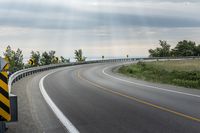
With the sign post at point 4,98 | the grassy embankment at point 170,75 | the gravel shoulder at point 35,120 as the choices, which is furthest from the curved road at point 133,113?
the grassy embankment at point 170,75

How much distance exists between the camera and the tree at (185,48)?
437 ft

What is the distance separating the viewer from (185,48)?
449 feet

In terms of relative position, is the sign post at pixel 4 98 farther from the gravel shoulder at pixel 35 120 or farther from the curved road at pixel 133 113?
the curved road at pixel 133 113

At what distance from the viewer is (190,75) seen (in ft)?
111

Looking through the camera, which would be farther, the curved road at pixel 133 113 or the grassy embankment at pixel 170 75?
the grassy embankment at pixel 170 75

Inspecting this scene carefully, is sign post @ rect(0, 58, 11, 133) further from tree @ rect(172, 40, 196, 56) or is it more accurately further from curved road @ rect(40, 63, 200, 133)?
tree @ rect(172, 40, 196, 56)

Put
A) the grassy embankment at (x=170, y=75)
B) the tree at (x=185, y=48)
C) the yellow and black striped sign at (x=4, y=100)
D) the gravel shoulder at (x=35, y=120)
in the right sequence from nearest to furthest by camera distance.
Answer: the yellow and black striped sign at (x=4, y=100) → the gravel shoulder at (x=35, y=120) → the grassy embankment at (x=170, y=75) → the tree at (x=185, y=48)

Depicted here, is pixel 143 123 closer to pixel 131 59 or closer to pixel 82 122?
pixel 82 122

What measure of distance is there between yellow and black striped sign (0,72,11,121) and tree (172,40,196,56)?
126 meters

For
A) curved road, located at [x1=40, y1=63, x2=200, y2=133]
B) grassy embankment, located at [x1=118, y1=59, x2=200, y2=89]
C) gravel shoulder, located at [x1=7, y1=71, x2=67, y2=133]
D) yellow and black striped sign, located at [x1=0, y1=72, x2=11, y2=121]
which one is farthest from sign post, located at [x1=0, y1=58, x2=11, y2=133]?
grassy embankment, located at [x1=118, y1=59, x2=200, y2=89]

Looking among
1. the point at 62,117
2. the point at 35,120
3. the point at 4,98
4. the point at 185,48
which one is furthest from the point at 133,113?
the point at 185,48

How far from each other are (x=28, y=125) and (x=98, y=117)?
2368mm

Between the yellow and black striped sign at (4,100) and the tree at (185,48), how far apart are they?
126m

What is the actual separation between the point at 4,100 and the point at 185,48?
130m
